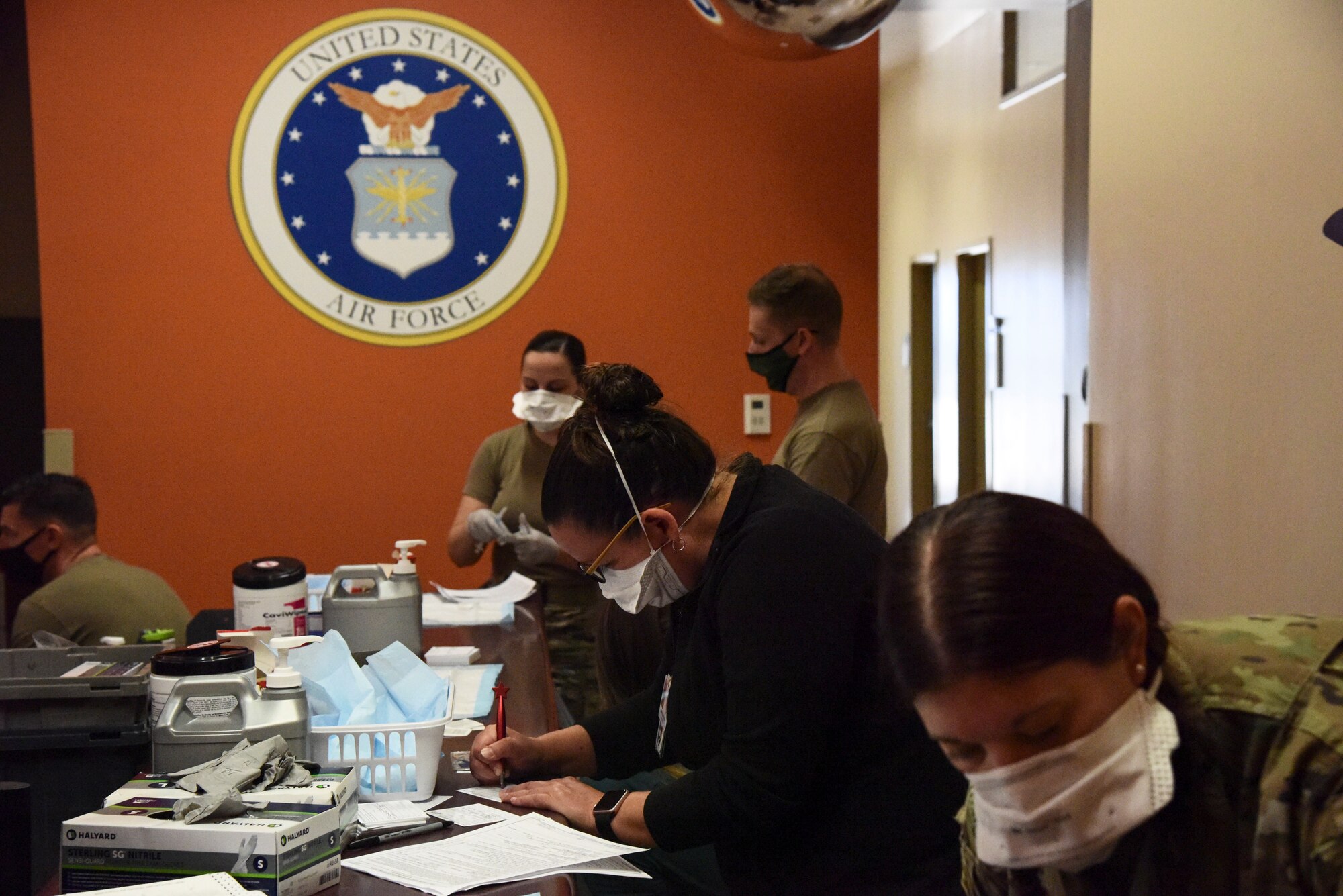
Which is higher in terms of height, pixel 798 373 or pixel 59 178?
pixel 59 178

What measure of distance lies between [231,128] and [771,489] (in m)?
2.80

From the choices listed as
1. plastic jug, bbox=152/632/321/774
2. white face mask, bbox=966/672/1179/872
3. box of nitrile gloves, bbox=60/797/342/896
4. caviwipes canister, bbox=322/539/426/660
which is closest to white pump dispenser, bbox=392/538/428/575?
caviwipes canister, bbox=322/539/426/660

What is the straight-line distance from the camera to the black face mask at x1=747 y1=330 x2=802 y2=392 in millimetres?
3018

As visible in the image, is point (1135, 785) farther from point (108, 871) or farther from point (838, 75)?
point (838, 75)

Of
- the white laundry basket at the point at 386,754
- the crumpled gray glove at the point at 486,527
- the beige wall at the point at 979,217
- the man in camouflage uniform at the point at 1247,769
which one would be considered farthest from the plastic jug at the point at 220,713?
the beige wall at the point at 979,217

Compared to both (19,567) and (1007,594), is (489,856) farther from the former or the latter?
(19,567)

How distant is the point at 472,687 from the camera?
223 cm

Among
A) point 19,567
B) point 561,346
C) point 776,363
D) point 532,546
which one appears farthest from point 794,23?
point 19,567

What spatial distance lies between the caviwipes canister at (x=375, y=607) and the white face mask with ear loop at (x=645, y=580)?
0.67m

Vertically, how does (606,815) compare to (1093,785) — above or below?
below

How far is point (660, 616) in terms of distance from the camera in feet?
7.37

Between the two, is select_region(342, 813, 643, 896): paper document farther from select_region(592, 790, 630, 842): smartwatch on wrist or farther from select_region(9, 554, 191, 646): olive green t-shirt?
select_region(9, 554, 191, 646): olive green t-shirt

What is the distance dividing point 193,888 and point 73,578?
169 cm

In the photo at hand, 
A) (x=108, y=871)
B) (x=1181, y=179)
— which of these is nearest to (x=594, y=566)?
(x=108, y=871)
